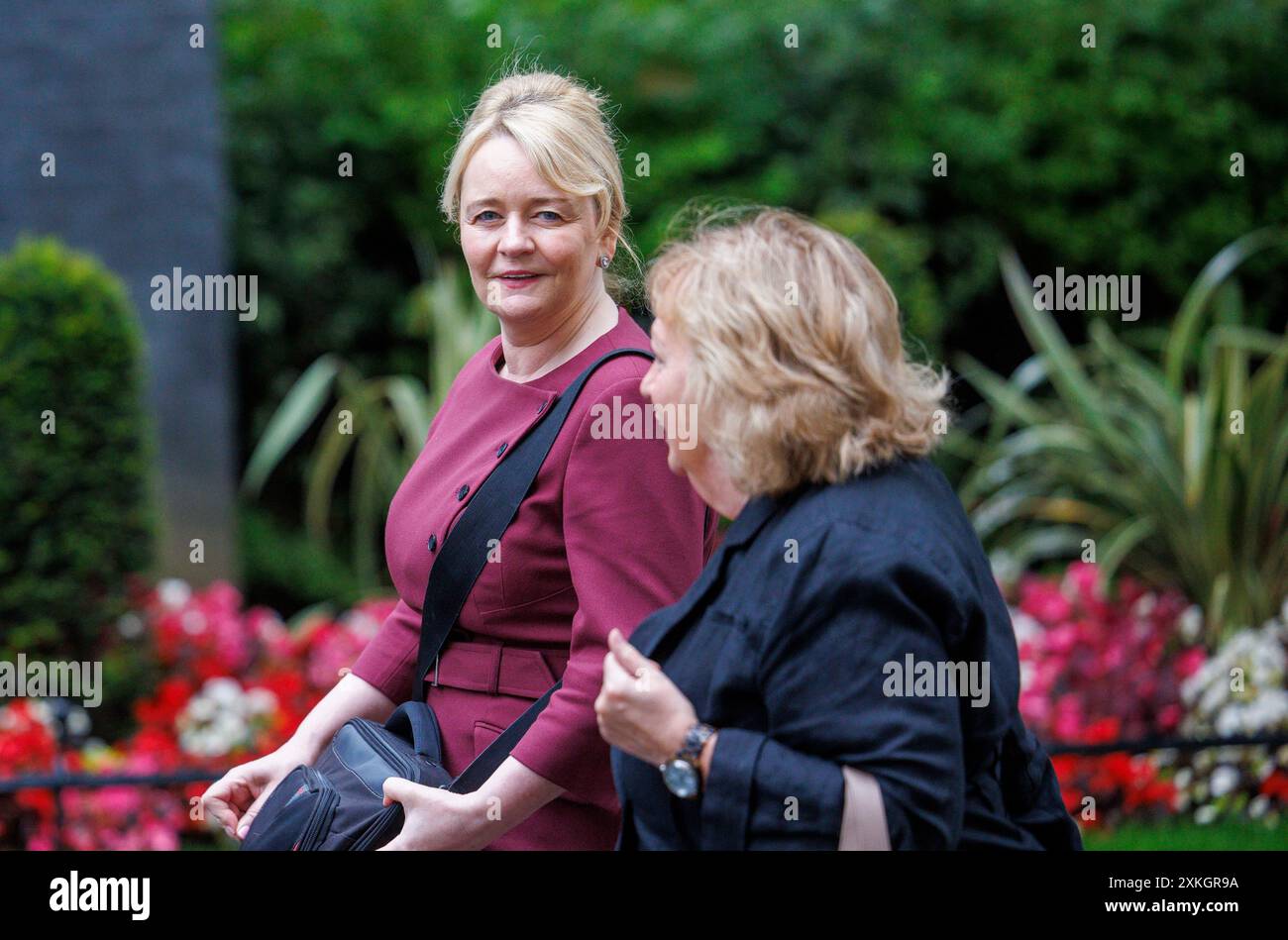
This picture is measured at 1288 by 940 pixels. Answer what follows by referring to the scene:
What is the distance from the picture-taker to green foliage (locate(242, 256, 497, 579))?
6.12 metres

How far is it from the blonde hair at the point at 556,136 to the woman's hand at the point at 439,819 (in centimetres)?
92

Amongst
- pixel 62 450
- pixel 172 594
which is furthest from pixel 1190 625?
pixel 62 450

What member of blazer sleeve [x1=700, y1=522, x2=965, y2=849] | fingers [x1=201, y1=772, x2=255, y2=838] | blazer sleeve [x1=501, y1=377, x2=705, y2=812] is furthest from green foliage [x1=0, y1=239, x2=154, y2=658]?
blazer sleeve [x1=700, y1=522, x2=965, y2=849]

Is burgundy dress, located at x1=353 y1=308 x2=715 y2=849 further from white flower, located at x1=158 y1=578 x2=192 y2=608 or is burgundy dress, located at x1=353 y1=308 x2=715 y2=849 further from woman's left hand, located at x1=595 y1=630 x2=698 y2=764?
white flower, located at x1=158 y1=578 x2=192 y2=608

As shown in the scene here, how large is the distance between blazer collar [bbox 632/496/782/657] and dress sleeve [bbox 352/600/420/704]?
66 cm

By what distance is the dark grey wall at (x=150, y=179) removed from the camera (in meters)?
6.29

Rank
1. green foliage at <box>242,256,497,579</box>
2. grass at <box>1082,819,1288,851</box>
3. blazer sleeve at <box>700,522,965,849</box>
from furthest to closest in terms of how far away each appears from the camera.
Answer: green foliage at <box>242,256,497,579</box> < grass at <box>1082,819,1288,851</box> < blazer sleeve at <box>700,522,965,849</box>

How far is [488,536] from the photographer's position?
7.01ft

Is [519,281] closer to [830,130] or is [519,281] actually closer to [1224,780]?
[1224,780]

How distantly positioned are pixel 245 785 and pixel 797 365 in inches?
49.3

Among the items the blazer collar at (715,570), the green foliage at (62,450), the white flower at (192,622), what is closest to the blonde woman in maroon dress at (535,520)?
the blazer collar at (715,570)

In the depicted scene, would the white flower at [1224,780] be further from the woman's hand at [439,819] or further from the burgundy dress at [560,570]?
the woman's hand at [439,819]

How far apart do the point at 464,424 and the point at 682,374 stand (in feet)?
1.90

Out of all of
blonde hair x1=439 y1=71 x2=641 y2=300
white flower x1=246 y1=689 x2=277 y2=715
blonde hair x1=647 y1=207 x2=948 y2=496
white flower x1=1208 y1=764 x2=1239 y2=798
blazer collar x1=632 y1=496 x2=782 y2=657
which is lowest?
white flower x1=1208 y1=764 x2=1239 y2=798
